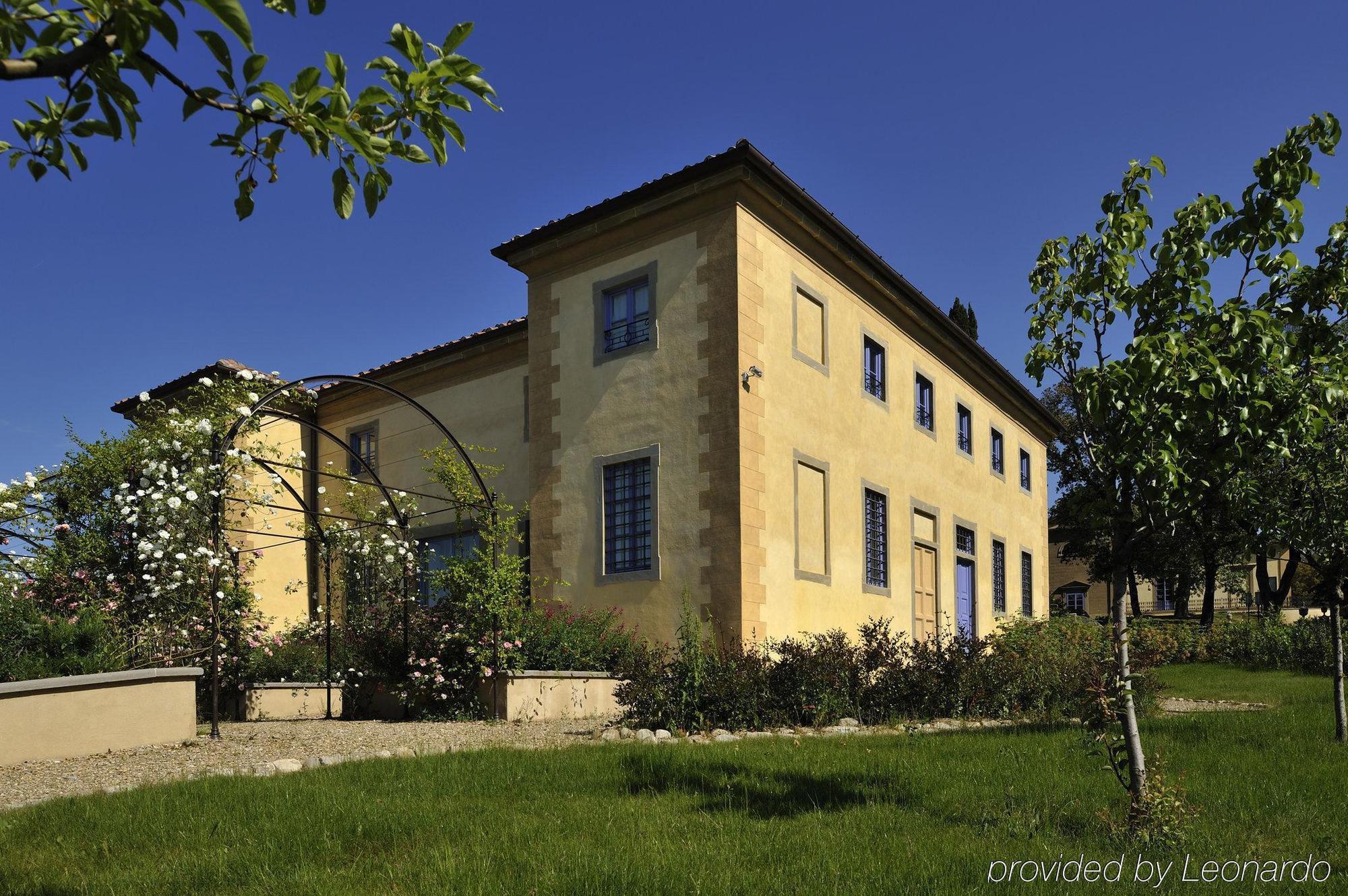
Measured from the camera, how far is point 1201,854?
17.7 ft

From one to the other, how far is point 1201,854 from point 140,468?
52.5ft

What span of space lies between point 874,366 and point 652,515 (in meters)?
5.90

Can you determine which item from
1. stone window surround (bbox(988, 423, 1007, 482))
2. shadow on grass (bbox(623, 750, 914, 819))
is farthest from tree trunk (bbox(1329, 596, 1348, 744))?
stone window surround (bbox(988, 423, 1007, 482))

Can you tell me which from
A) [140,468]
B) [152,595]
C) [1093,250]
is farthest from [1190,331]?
[140,468]

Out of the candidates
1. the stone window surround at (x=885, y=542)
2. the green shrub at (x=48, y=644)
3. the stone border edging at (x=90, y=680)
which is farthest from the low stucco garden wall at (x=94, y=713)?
the stone window surround at (x=885, y=542)

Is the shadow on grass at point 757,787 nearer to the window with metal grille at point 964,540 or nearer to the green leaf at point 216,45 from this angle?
the green leaf at point 216,45

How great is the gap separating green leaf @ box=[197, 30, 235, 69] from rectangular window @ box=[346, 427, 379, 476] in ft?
62.9

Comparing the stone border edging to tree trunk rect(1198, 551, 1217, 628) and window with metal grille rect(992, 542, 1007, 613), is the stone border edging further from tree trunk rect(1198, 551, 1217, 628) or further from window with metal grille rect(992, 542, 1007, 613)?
tree trunk rect(1198, 551, 1217, 628)

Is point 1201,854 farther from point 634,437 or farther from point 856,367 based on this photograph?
point 856,367

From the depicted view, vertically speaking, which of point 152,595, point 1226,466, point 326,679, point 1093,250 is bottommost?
point 326,679

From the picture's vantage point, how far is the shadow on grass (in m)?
6.39

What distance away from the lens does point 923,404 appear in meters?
20.2

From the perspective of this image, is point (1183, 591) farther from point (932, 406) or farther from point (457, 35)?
point (457, 35)

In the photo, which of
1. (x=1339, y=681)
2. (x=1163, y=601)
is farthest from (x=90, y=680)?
(x=1163, y=601)
